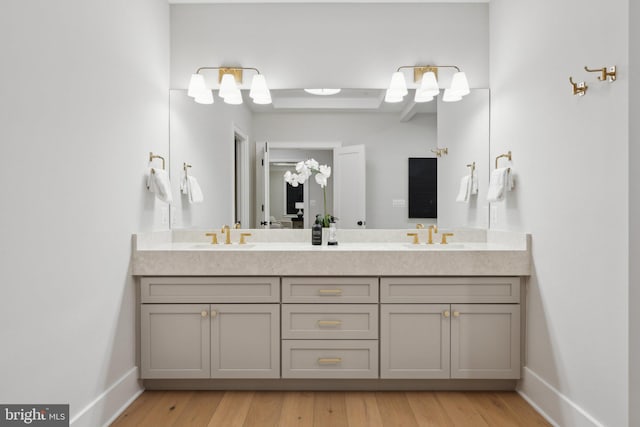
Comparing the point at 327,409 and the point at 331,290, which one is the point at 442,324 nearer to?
the point at 331,290

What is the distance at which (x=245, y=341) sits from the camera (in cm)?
235

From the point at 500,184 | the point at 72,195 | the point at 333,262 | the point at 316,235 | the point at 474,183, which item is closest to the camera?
the point at 72,195

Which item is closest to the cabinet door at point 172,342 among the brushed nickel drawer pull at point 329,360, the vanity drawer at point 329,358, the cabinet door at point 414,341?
the vanity drawer at point 329,358

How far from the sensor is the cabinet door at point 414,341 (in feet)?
7.67

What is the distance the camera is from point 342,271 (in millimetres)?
2318

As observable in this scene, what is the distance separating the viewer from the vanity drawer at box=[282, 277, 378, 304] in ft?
7.67

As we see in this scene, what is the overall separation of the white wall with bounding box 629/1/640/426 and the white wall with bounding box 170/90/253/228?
2191mm

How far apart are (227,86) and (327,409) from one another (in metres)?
2.14

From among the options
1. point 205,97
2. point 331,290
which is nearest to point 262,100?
point 205,97

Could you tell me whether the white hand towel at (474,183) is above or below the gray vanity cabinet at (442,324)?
above

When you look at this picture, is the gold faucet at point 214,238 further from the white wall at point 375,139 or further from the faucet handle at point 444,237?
the faucet handle at point 444,237

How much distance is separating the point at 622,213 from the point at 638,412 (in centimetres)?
75

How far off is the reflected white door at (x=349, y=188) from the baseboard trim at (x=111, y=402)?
5.32ft

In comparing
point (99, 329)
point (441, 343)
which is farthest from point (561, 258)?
point (99, 329)
